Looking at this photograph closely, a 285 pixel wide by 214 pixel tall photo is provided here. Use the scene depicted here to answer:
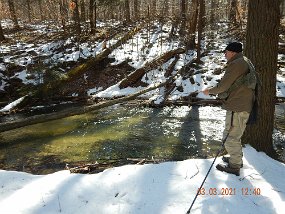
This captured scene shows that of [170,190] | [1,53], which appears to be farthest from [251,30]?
[1,53]

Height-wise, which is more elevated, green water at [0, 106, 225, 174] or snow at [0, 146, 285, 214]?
snow at [0, 146, 285, 214]

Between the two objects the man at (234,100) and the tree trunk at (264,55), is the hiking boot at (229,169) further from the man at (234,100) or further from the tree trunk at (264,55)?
the tree trunk at (264,55)

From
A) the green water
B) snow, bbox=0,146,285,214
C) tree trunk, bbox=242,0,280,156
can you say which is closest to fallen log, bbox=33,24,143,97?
the green water

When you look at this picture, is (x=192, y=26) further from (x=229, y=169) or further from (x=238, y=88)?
(x=229, y=169)

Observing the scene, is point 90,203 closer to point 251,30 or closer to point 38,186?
point 38,186

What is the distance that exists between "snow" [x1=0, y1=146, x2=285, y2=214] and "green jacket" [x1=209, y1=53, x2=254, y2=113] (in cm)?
119

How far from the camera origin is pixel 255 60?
602 cm

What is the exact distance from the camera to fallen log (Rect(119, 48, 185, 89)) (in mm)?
15016

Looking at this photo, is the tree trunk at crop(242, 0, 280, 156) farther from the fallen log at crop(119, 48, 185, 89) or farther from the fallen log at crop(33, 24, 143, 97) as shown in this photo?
the fallen log at crop(33, 24, 143, 97)

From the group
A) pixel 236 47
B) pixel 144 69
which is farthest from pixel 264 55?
pixel 144 69

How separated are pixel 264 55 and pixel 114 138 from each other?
5064mm

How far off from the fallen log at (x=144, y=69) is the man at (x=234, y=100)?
1001 centimetres

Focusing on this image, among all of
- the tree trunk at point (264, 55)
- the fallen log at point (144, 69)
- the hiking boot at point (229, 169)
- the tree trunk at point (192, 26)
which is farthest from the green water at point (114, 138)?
the tree trunk at point (192, 26)

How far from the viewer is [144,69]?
52.1 feet
